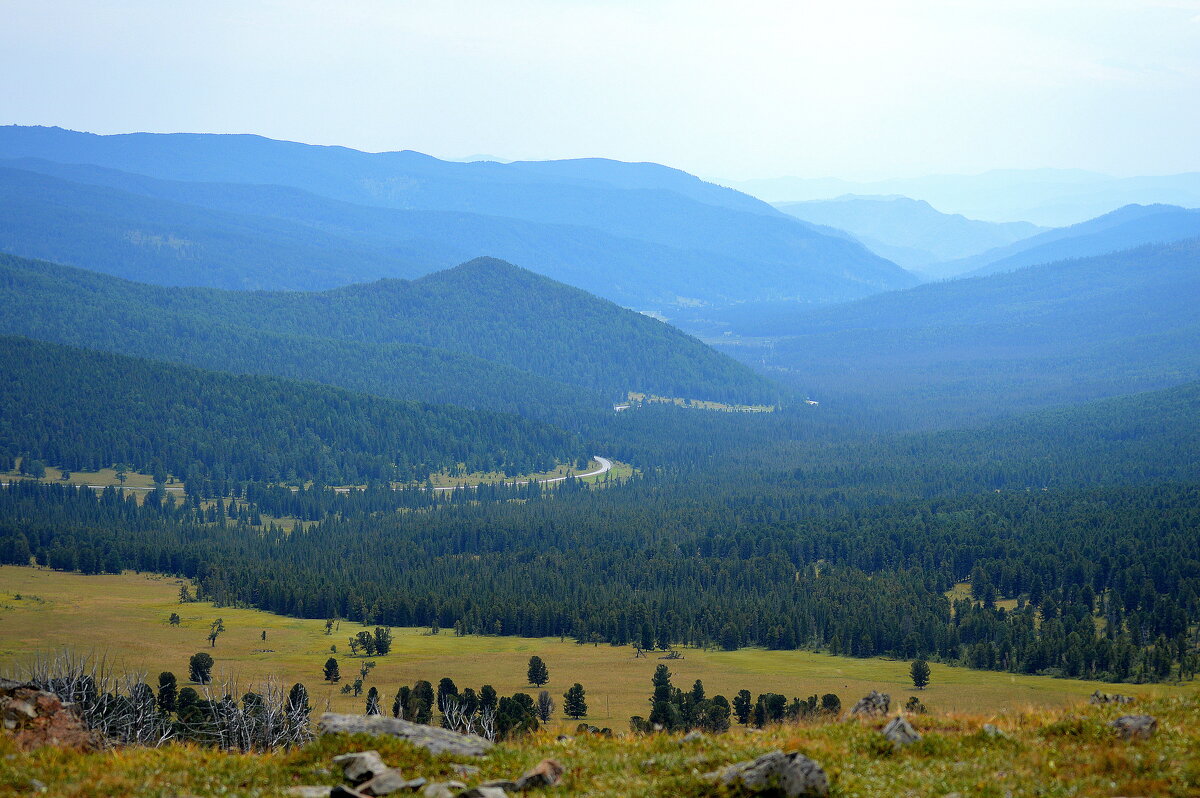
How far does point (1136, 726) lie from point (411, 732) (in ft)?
62.3

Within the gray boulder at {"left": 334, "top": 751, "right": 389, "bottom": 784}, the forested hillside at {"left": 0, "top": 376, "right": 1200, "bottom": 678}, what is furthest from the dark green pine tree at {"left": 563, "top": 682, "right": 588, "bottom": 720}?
the gray boulder at {"left": 334, "top": 751, "right": 389, "bottom": 784}

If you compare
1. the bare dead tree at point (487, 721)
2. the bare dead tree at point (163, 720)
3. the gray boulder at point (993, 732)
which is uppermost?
the gray boulder at point (993, 732)

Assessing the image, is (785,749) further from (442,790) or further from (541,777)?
(442,790)

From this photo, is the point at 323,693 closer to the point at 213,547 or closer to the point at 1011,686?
the point at 1011,686

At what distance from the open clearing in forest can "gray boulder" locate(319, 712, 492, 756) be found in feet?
122

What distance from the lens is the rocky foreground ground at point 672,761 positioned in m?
24.7

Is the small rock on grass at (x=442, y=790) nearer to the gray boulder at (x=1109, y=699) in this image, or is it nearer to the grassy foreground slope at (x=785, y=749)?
the grassy foreground slope at (x=785, y=749)

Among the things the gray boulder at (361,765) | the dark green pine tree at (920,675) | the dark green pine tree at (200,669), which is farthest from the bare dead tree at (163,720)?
the dark green pine tree at (920,675)

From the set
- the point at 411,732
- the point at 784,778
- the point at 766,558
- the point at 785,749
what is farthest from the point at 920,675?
the point at 784,778

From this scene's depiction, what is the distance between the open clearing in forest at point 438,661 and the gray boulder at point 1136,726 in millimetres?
40448

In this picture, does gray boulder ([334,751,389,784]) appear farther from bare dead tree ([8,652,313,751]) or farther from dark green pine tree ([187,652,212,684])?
dark green pine tree ([187,652,212,684])

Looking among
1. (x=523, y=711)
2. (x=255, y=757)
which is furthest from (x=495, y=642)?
(x=255, y=757)

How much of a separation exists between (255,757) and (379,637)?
2789 inches

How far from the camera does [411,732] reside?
2931cm
